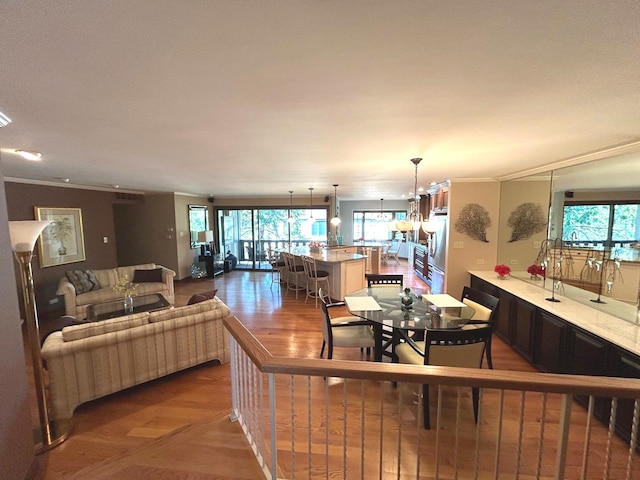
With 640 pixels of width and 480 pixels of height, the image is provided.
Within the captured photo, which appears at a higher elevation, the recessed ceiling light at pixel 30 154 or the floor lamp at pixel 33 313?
the recessed ceiling light at pixel 30 154

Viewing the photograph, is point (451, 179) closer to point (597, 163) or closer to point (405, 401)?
point (597, 163)

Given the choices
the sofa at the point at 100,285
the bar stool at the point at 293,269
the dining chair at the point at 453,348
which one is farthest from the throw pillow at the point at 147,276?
the dining chair at the point at 453,348

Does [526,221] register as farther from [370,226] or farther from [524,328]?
[370,226]

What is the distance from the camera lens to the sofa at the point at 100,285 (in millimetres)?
4793

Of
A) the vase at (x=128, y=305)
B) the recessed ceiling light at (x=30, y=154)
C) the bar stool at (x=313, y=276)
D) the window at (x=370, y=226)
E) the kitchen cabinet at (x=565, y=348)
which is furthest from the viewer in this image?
the window at (x=370, y=226)

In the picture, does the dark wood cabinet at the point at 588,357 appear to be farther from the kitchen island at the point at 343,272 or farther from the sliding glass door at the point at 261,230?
the sliding glass door at the point at 261,230

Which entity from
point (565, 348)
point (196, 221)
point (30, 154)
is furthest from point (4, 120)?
point (196, 221)

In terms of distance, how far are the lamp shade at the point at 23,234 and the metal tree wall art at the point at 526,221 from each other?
18.3 ft

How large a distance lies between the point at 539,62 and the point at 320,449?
108 inches

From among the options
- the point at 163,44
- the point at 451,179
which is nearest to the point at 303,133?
the point at 163,44

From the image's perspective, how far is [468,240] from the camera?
4859 millimetres

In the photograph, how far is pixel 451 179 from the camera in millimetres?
4801

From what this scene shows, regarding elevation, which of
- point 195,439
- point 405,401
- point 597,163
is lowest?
point 405,401

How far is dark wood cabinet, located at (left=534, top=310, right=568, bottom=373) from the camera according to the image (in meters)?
2.77
